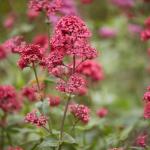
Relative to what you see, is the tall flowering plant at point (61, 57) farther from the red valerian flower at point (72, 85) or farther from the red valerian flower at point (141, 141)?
the red valerian flower at point (141, 141)

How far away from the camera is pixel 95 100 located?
555 cm

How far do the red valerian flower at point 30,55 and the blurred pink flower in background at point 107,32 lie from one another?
3409 mm

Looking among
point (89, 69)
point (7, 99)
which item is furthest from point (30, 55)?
point (89, 69)

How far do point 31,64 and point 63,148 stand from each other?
2.18ft

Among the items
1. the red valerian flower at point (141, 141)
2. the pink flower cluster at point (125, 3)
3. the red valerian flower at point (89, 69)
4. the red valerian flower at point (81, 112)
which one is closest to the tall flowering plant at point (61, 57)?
the red valerian flower at point (81, 112)

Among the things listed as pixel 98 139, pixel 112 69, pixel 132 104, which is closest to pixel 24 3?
pixel 112 69

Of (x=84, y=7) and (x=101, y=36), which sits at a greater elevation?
(x=84, y=7)

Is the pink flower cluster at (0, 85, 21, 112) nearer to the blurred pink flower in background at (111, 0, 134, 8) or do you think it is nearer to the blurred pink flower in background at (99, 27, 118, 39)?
the blurred pink flower in background at (111, 0, 134, 8)

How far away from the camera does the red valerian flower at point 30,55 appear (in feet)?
10.0

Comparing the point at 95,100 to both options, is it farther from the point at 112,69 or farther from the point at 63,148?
the point at 63,148

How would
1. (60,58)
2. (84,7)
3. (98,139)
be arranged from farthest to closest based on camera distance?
1. (84,7)
2. (98,139)
3. (60,58)

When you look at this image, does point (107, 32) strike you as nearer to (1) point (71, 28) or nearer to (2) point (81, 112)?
(2) point (81, 112)

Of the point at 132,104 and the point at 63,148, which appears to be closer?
the point at 63,148

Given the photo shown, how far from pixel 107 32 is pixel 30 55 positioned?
3468mm
